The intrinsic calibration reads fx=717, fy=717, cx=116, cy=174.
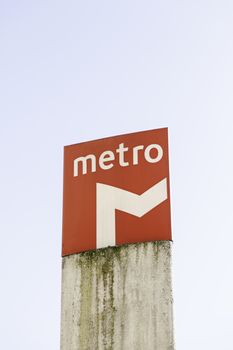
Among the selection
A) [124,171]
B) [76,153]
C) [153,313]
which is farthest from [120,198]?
[153,313]

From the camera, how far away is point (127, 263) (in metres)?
4.40

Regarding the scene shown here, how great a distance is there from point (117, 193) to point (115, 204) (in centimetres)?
7

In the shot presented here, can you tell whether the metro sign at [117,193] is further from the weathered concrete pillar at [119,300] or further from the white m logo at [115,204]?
the weathered concrete pillar at [119,300]

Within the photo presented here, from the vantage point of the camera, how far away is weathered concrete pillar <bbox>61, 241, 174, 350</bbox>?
420 cm

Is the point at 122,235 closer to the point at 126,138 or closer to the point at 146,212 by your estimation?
the point at 146,212

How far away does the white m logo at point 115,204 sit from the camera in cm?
454

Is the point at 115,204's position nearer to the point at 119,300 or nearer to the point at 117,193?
the point at 117,193

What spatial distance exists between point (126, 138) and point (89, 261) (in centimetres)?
86

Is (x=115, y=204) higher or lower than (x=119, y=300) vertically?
higher

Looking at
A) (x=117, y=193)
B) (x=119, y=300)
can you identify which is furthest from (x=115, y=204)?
(x=119, y=300)

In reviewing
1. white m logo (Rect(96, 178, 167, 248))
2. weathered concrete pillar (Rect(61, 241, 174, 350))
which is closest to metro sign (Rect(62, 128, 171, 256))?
white m logo (Rect(96, 178, 167, 248))

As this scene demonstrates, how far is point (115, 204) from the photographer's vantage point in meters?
4.63

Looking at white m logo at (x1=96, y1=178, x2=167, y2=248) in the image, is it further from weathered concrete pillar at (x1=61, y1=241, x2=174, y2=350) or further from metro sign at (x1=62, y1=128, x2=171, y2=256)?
weathered concrete pillar at (x1=61, y1=241, x2=174, y2=350)

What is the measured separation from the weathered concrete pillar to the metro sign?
108 mm
